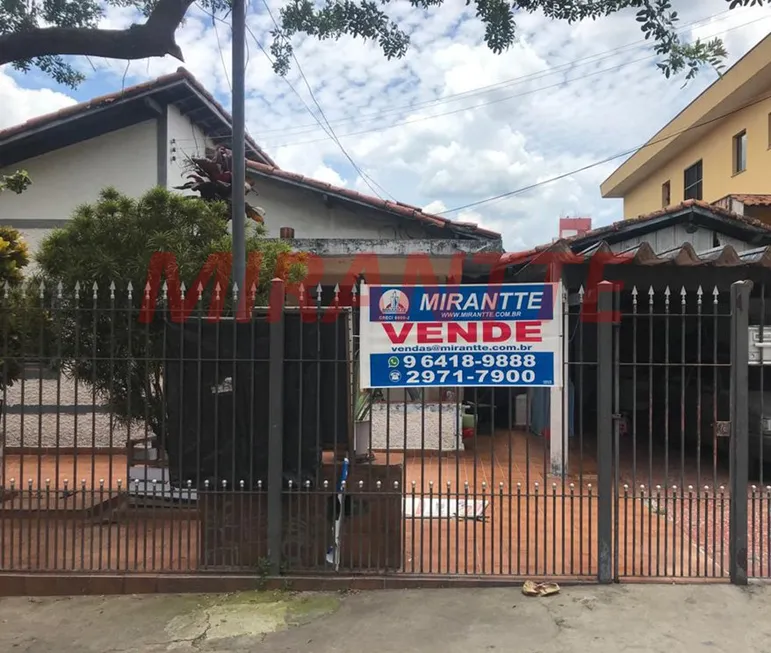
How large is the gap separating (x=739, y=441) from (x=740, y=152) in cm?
1552

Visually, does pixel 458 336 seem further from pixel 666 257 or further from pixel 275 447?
pixel 666 257

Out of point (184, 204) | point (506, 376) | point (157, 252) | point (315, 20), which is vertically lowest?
point (506, 376)

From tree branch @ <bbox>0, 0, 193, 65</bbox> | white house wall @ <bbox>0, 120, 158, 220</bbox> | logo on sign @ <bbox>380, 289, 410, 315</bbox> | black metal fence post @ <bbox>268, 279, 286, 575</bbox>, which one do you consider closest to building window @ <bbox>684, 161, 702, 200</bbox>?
white house wall @ <bbox>0, 120, 158, 220</bbox>

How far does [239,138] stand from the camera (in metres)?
5.43

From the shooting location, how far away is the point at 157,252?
5.54 m

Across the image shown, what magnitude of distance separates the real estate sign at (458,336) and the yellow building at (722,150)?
9911 mm

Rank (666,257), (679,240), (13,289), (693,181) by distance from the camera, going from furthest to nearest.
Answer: (693,181) < (679,240) < (666,257) < (13,289)

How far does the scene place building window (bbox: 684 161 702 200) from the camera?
19.3m

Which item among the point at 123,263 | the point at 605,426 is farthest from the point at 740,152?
the point at 123,263

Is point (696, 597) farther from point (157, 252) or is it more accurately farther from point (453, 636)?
point (157, 252)

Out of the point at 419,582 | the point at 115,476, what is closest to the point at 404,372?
the point at 419,582

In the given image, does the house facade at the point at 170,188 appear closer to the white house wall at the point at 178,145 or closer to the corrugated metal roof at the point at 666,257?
the white house wall at the point at 178,145

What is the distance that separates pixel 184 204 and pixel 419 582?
391 cm

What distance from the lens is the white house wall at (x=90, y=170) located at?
31.8ft
